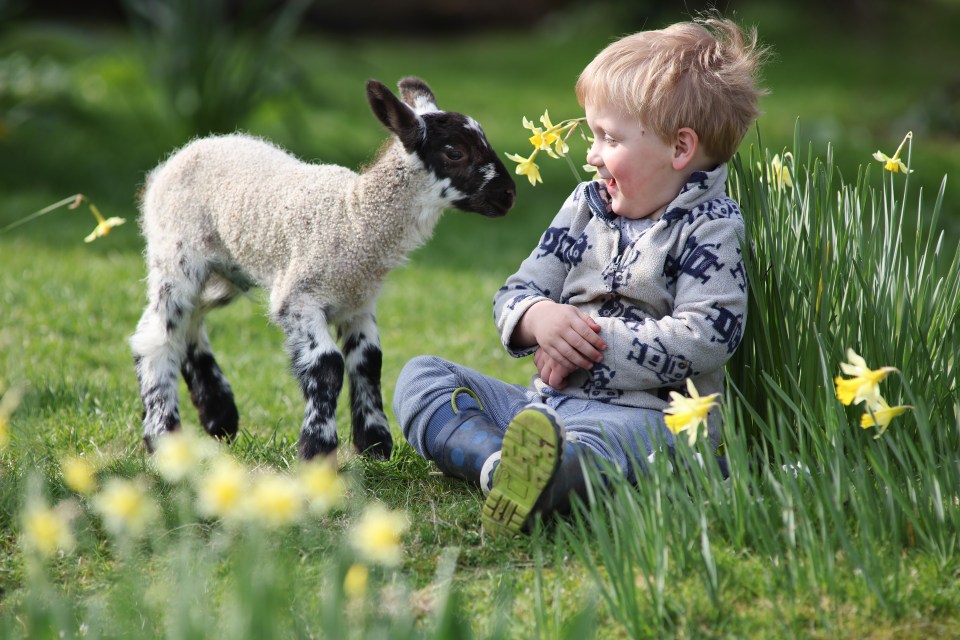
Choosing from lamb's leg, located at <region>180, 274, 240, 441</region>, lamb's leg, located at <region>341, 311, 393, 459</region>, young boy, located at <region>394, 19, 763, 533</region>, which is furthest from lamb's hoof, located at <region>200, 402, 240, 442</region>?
young boy, located at <region>394, 19, 763, 533</region>

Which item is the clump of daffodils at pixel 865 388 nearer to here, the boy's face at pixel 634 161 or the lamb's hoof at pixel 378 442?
the boy's face at pixel 634 161

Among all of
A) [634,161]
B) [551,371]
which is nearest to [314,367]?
[551,371]

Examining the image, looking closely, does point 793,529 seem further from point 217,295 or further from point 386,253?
point 217,295

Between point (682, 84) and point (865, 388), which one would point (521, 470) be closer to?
point (865, 388)

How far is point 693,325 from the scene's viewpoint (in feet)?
9.09

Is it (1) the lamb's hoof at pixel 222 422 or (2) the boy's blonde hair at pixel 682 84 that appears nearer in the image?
(2) the boy's blonde hair at pixel 682 84

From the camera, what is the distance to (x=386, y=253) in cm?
313

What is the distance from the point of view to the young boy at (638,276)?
2.81 m

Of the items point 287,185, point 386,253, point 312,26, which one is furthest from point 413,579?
point 312,26

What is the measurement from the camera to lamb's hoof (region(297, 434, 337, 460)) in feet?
9.98

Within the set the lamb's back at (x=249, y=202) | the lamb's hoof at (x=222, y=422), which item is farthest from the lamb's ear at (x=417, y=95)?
the lamb's hoof at (x=222, y=422)

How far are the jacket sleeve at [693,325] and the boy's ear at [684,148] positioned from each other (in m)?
0.18

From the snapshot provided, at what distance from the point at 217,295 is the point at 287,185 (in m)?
0.53

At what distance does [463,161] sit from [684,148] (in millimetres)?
607
